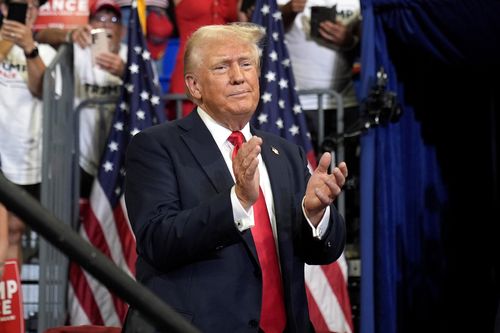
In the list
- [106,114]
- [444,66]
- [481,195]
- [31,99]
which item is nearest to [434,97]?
[444,66]

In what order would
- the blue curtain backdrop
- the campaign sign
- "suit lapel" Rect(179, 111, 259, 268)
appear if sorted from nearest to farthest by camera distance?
"suit lapel" Rect(179, 111, 259, 268) < the campaign sign < the blue curtain backdrop

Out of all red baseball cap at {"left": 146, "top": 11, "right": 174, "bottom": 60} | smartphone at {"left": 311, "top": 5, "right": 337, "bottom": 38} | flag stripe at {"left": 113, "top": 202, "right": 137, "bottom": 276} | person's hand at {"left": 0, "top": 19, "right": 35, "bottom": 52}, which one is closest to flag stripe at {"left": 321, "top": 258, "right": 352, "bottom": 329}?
flag stripe at {"left": 113, "top": 202, "right": 137, "bottom": 276}

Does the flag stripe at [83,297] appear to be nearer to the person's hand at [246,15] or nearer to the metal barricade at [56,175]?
the metal barricade at [56,175]

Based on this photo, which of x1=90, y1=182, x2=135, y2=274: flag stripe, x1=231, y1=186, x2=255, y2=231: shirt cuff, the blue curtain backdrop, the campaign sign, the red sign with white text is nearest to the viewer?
x1=231, y1=186, x2=255, y2=231: shirt cuff

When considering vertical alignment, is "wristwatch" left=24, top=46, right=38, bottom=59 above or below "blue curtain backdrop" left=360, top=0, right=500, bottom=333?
above

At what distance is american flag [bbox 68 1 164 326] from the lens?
5.70 m

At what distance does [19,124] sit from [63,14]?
2.98 ft

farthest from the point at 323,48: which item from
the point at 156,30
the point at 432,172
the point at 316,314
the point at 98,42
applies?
the point at 316,314

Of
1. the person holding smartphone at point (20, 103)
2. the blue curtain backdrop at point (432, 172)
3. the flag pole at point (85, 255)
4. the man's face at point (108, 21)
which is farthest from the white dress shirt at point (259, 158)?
the man's face at point (108, 21)

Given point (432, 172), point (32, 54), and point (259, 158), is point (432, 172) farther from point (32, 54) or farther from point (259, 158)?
point (259, 158)

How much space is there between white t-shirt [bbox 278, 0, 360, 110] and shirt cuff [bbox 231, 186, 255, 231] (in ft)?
10.0

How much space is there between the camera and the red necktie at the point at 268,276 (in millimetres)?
3074

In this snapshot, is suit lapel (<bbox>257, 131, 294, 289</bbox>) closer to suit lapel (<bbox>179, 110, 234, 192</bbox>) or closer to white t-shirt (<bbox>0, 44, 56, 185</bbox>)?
suit lapel (<bbox>179, 110, 234, 192</bbox>)

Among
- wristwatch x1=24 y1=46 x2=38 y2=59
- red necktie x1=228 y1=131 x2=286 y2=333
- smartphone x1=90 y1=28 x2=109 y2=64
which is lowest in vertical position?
red necktie x1=228 y1=131 x2=286 y2=333
